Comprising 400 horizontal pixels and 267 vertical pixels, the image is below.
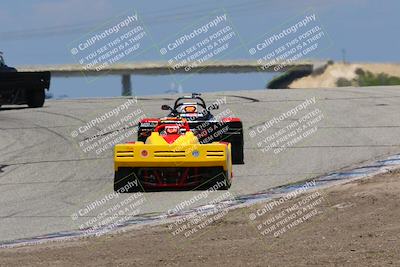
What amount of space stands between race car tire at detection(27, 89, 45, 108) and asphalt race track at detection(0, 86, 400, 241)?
1.11 meters

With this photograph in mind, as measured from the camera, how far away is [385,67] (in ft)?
145

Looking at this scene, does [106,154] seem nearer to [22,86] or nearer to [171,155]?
[171,155]

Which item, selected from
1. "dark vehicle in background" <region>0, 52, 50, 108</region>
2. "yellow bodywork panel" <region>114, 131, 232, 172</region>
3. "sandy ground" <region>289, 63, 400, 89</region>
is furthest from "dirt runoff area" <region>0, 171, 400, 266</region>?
"sandy ground" <region>289, 63, 400, 89</region>

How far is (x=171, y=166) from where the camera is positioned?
15.7 m

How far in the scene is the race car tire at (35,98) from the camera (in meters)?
32.6

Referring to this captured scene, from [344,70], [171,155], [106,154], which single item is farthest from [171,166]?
[344,70]

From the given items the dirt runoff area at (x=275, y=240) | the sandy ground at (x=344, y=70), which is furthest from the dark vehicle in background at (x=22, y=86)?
the dirt runoff area at (x=275, y=240)

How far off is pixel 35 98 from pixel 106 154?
1273cm

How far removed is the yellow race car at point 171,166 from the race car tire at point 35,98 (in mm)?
17207

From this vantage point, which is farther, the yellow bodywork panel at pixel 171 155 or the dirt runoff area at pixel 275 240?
the yellow bodywork panel at pixel 171 155

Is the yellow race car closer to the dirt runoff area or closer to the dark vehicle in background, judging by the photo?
the dirt runoff area

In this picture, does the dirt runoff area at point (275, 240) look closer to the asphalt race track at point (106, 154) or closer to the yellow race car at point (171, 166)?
the asphalt race track at point (106, 154)

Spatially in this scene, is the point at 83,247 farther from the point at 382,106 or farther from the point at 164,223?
the point at 382,106

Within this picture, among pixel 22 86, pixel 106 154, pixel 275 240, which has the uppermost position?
pixel 22 86
